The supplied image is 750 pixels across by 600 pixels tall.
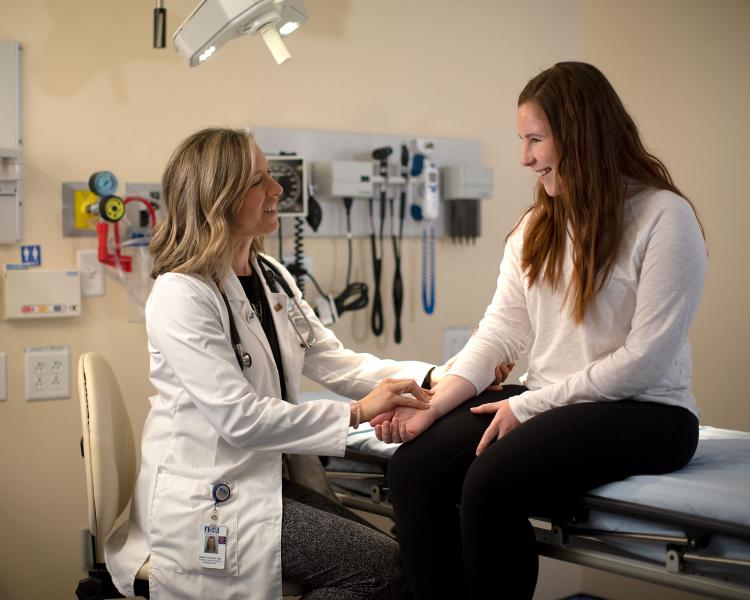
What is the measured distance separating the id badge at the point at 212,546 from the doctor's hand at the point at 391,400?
0.38 meters

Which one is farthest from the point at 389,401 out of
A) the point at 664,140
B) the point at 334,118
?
the point at 664,140

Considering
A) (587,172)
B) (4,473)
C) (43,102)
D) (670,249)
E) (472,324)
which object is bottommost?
(4,473)

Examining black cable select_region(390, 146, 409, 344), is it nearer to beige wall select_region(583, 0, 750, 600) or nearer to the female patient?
beige wall select_region(583, 0, 750, 600)

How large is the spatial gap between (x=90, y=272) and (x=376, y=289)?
0.98 m

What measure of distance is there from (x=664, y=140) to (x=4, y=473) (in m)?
2.53

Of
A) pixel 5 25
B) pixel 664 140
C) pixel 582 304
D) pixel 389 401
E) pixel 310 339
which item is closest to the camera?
pixel 582 304

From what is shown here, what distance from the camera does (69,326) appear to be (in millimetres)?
2650

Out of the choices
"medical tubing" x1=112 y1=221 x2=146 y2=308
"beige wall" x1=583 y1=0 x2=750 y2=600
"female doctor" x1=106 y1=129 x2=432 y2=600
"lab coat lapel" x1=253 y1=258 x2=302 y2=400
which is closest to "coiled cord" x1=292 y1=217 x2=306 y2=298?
"medical tubing" x1=112 y1=221 x2=146 y2=308

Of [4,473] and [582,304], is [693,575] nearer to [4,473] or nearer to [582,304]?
[582,304]

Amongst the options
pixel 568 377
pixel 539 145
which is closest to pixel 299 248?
pixel 539 145

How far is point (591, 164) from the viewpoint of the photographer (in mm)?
1765

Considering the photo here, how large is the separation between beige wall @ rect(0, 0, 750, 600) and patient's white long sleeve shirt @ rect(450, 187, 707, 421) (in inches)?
51.4

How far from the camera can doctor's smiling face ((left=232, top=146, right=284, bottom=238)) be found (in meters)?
2.01

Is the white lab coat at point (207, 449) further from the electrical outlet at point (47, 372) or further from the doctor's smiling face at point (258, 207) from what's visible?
the electrical outlet at point (47, 372)
